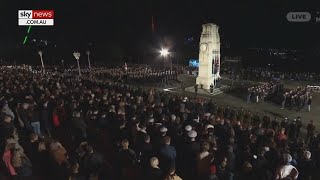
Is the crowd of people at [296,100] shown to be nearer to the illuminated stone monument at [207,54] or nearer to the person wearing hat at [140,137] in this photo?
the illuminated stone monument at [207,54]

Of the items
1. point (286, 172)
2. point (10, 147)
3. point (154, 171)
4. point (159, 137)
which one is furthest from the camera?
point (159, 137)

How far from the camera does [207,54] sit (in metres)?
27.0

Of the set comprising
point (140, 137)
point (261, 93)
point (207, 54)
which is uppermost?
point (207, 54)

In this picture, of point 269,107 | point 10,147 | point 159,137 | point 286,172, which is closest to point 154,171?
point 159,137

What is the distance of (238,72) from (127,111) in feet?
99.7

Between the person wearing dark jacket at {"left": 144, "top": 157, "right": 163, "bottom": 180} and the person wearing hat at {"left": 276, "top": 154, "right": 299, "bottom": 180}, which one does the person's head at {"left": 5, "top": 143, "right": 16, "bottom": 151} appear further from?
the person wearing hat at {"left": 276, "top": 154, "right": 299, "bottom": 180}

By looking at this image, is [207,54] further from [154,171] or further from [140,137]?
[154,171]

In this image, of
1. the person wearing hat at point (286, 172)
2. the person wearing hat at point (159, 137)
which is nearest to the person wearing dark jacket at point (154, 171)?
the person wearing hat at point (159, 137)

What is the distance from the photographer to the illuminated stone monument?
27.0 m

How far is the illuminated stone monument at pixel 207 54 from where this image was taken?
26969 mm

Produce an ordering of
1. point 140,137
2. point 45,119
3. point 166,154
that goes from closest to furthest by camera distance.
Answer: point 166,154 → point 140,137 → point 45,119

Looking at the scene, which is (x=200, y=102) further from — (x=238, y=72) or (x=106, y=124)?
(x=238, y=72)

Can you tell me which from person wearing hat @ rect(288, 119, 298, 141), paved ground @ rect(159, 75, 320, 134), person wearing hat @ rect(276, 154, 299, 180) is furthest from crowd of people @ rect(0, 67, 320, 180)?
paved ground @ rect(159, 75, 320, 134)

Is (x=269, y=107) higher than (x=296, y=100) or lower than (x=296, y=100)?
lower
